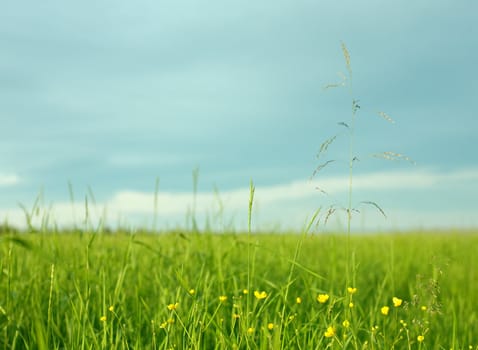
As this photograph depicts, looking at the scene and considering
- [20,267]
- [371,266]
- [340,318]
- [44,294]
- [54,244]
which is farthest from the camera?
[371,266]

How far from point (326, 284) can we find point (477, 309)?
6.89 feet

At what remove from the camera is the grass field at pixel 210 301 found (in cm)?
291

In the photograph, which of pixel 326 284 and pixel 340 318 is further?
pixel 326 284

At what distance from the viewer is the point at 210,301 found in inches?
157

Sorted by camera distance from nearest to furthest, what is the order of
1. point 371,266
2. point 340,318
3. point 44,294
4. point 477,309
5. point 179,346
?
point 179,346, point 340,318, point 44,294, point 477,309, point 371,266

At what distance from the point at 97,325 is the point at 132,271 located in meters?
1.11

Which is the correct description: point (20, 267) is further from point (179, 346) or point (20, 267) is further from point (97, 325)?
point (179, 346)

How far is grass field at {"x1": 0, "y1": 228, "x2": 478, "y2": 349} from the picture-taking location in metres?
2.91

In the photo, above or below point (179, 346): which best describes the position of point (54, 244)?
above

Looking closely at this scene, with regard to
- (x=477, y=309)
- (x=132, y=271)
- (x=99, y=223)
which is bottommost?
(x=477, y=309)

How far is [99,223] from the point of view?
177 inches

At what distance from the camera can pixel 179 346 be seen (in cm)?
296

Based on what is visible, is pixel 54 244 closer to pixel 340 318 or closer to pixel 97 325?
pixel 97 325

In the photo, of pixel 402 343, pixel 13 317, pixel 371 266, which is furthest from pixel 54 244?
pixel 371 266
